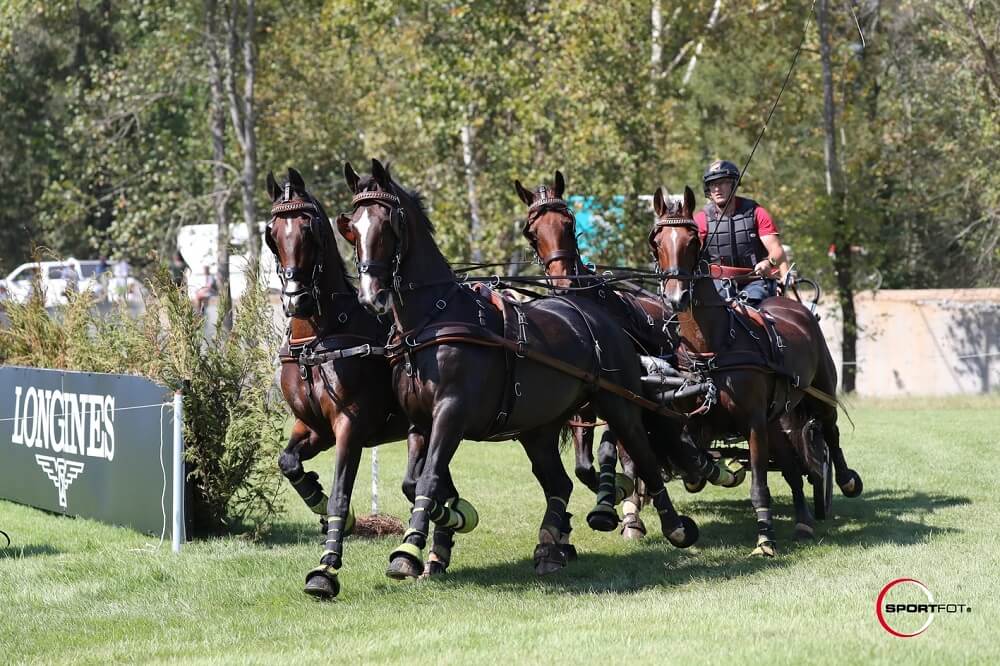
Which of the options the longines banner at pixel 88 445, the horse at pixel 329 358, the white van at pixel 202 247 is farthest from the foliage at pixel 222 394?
the white van at pixel 202 247

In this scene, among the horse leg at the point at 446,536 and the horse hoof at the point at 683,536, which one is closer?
the horse leg at the point at 446,536

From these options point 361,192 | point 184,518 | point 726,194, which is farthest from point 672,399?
point 184,518

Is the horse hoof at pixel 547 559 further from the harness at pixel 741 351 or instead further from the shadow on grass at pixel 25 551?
the shadow on grass at pixel 25 551

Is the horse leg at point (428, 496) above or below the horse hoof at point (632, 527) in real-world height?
above

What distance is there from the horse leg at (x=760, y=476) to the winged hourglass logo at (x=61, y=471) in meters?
5.32

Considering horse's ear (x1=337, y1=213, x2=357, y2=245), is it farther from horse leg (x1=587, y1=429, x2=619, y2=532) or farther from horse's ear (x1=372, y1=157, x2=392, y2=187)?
horse leg (x1=587, y1=429, x2=619, y2=532)

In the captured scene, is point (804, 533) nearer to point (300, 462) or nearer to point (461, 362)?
point (461, 362)

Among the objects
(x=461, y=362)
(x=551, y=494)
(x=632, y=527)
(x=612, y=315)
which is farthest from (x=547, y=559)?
(x=612, y=315)

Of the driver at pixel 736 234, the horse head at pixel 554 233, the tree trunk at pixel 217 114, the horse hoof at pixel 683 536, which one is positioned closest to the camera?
the horse hoof at pixel 683 536

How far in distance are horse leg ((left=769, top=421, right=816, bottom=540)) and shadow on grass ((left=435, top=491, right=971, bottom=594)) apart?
13cm

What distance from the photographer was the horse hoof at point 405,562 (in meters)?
7.43

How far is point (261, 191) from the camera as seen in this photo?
1203 inches

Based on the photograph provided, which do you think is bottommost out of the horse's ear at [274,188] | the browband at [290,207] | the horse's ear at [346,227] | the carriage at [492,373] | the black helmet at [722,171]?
the carriage at [492,373]

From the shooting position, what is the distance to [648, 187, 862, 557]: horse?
888cm
